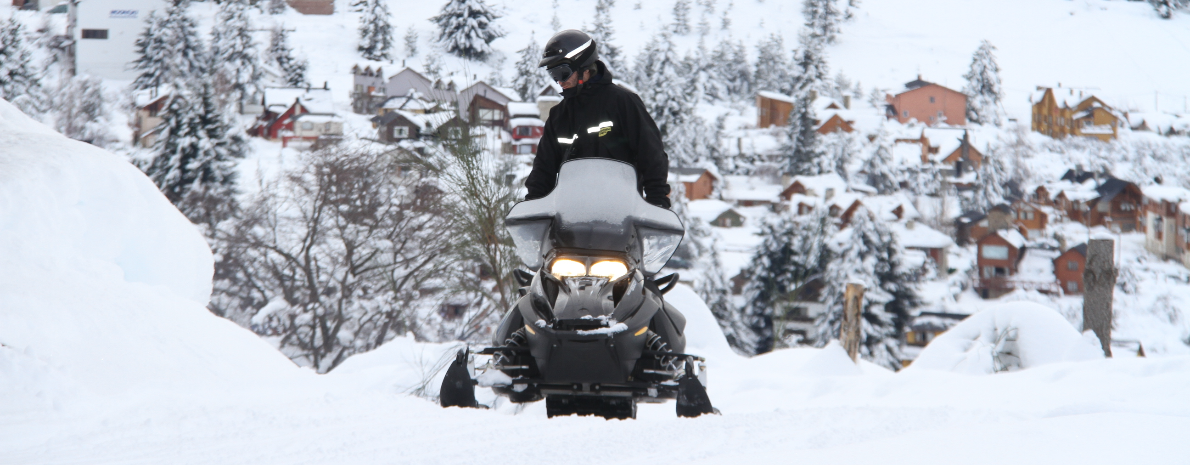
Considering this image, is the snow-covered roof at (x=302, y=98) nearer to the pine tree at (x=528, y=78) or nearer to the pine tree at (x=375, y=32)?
the pine tree at (x=528, y=78)

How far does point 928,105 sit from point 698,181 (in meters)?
32.5

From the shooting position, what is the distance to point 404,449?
342 cm

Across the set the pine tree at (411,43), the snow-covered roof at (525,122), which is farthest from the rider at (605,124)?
the pine tree at (411,43)

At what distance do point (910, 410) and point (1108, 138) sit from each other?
179 ft

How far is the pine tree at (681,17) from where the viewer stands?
9119 centimetres

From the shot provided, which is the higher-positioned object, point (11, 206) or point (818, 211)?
point (11, 206)

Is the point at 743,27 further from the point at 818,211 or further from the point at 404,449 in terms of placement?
the point at 404,449

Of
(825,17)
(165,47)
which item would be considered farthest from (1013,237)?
(825,17)

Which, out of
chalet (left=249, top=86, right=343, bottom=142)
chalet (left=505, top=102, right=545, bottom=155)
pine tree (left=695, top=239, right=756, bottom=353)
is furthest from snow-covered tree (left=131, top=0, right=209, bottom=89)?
pine tree (left=695, top=239, right=756, bottom=353)

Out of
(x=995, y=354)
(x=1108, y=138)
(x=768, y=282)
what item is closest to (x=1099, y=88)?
(x=1108, y=138)

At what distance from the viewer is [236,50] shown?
57844 mm

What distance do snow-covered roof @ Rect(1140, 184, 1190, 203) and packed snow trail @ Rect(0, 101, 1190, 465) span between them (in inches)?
998

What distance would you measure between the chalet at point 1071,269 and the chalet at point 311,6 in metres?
66.1

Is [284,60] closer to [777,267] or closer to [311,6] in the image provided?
[311,6]
